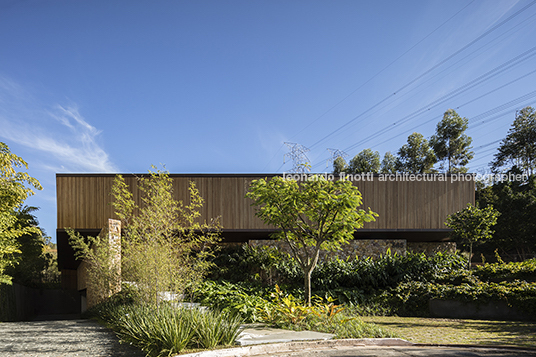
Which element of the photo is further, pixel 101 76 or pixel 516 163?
pixel 516 163

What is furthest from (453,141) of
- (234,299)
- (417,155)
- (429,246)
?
(234,299)

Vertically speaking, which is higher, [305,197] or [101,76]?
[101,76]

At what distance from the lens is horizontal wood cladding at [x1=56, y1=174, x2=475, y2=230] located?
→ 470 inches

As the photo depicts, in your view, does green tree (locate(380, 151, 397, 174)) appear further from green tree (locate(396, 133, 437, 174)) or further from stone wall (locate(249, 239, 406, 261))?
stone wall (locate(249, 239, 406, 261))

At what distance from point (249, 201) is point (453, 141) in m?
26.9

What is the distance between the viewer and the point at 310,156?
2409 cm

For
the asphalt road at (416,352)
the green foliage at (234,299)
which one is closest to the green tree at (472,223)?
the asphalt road at (416,352)

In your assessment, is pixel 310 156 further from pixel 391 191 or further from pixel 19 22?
pixel 19 22

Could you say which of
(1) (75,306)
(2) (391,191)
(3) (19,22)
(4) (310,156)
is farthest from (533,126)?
(1) (75,306)

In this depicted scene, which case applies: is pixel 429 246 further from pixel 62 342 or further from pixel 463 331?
pixel 62 342

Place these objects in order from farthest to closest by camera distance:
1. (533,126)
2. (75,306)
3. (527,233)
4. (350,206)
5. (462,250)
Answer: (533,126) → (462,250) → (527,233) → (75,306) → (350,206)

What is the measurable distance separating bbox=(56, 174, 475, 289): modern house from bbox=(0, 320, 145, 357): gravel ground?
4778 mm

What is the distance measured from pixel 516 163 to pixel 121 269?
35.3 metres

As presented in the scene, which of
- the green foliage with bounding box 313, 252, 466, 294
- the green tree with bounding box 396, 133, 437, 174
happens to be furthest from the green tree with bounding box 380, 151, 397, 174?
the green foliage with bounding box 313, 252, 466, 294
